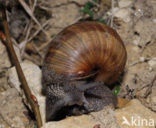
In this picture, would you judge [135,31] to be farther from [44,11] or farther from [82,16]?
[44,11]

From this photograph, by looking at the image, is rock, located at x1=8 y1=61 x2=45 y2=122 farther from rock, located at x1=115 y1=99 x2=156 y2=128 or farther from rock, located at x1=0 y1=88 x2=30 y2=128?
rock, located at x1=115 y1=99 x2=156 y2=128

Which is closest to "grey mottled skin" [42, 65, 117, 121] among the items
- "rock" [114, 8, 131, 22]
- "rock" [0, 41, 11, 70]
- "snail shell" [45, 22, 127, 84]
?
"snail shell" [45, 22, 127, 84]

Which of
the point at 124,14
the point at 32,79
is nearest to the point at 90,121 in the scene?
the point at 32,79

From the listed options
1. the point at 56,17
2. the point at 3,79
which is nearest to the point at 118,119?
the point at 3,79

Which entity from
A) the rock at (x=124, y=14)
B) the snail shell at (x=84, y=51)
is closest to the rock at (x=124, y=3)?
the rock at (x=124, y=14)

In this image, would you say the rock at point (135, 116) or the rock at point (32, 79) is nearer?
the rock at point (135, 116)

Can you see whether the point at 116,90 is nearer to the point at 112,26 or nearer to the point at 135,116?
the point at 135,116

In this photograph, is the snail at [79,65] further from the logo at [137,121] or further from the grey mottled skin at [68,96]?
the logo at [137,121]
